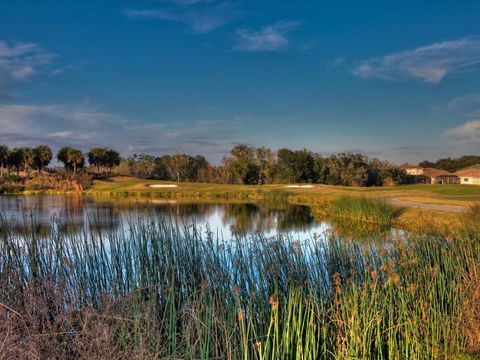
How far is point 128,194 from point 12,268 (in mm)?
37553

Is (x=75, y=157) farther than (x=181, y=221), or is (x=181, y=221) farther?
(x=75, y=157)

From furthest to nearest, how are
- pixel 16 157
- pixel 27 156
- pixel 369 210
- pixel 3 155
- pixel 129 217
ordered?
pixel 16 157
pixel 27 156
pixel 3 155
pixel 369 210
pixel 129 217

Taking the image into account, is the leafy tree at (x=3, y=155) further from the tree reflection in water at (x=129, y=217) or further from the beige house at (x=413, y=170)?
the beige house at (x=413, y=170)

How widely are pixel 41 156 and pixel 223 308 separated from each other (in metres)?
67.0

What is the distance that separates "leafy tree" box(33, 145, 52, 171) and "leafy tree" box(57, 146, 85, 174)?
2.34m

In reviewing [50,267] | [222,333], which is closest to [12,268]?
[50,267]

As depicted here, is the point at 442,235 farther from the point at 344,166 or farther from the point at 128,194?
the point at 344,166

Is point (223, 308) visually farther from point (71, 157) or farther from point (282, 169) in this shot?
point (71, 157)

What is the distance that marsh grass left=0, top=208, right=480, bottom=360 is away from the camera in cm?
380

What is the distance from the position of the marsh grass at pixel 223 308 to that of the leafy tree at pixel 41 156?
64435 mm

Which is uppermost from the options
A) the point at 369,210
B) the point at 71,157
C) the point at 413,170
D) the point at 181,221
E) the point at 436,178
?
the point at 71,157

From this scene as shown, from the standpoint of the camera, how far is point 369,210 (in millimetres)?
19672

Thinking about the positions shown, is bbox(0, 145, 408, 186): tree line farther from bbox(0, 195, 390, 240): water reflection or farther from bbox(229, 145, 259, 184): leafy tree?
bbox(0, 195, 390, 240): water reflection

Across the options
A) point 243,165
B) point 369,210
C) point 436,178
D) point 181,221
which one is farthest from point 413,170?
point 181,221
